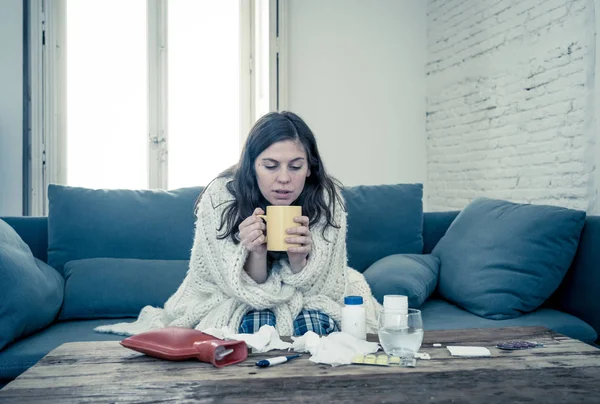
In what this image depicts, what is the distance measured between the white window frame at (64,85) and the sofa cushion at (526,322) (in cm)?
268

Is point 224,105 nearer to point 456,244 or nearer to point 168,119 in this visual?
point 168,119

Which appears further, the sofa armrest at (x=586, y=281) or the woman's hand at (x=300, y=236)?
the sofa armrest at (x=586, y=281)

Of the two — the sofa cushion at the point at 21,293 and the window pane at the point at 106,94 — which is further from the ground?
the window pane at the point at 106,94

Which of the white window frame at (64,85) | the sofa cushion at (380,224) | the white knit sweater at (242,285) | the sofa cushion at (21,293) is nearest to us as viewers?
the white knit sweater at (242,285)

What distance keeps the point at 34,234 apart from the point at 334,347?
1.72 m

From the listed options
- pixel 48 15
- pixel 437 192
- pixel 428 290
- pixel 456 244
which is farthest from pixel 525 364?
pixel 48 15

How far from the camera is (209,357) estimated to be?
115 centimetres

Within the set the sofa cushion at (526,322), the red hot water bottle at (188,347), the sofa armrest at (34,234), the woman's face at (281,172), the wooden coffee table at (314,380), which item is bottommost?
the sofa cushion at (526,322)

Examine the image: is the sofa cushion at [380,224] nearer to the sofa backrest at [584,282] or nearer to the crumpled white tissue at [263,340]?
the sofa backrest at [584,282]

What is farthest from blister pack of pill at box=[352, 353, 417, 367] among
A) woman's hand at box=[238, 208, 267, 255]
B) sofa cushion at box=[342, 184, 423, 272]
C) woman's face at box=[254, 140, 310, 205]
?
sofa cushion at box=[342, 184, 423, 272]

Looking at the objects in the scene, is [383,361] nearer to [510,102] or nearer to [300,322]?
[300,322]

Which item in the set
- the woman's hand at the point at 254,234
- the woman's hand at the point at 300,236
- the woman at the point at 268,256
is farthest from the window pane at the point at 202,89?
the woman's hand at the point at 300,236

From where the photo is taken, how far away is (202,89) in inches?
179

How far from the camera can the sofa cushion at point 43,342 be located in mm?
1755
